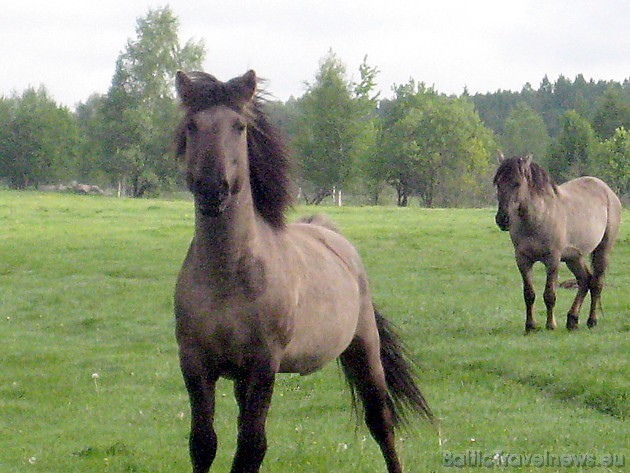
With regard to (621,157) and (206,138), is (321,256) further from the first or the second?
(621,157)

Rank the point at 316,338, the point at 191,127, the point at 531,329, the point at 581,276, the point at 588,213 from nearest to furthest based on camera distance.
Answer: the point at 191,127
the point at 316,338
the point at 531,329
the point at 581,276
the point at 588,213

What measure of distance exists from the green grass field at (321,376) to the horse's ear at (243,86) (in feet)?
3.43

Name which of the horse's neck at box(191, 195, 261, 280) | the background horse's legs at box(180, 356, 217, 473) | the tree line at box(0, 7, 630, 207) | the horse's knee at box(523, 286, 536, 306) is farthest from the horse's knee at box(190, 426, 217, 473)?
the tree line at box(0, 7, 630, 207)

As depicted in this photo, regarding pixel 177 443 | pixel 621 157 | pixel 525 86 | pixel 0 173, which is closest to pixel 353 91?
pixel 621 157

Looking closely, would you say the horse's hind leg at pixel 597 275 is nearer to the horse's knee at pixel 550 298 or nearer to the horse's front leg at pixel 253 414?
the horse's knee at pixel 550 298

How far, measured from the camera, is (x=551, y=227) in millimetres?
12844

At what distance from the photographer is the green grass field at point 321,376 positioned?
6910 mm

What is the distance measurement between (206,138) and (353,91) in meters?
59.5

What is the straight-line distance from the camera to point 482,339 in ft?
38.8

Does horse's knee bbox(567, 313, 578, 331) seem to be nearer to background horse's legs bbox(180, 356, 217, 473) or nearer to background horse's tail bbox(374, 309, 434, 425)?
background horse's tail bbox(374, 309, 434, 425)

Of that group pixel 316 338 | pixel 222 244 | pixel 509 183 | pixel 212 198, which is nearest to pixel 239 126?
pixel 212 198

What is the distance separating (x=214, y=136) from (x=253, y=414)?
148 cm
